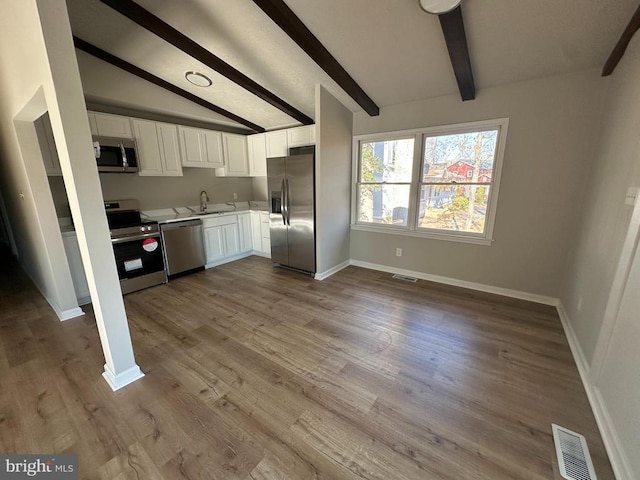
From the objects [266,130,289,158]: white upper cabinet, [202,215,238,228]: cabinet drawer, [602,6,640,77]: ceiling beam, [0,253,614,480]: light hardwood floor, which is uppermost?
[602,6,640,77]: ceiling beam

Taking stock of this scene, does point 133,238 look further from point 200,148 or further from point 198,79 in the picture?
point 198,79

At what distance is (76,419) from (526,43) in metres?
4.48

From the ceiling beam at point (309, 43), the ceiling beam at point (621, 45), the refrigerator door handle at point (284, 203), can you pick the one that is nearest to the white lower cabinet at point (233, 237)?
the refrigerator door handle at point (284, 203)

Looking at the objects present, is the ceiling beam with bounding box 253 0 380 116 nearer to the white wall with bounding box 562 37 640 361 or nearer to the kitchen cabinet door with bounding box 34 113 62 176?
the white wall with bounding box 562 37 640 361

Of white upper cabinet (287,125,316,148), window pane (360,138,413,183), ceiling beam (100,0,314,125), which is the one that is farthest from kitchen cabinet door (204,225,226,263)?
window pane (360,138,413,183)

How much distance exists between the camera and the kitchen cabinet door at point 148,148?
11.6 ft

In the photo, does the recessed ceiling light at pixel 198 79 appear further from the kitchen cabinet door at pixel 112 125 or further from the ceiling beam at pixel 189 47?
the kitchen cabinet door at pixel 112 125

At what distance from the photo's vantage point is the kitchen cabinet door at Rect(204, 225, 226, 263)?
4234 millimetres

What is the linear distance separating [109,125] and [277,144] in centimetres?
233

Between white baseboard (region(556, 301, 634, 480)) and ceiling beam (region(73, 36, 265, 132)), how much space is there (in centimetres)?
524

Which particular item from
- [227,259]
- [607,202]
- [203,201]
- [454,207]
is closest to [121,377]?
[227,259]

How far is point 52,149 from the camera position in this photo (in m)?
2.88

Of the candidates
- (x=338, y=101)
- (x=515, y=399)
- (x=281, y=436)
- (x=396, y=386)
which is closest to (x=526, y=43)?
(x=338, y=101)

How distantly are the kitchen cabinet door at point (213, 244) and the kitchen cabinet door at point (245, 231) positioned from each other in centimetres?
41
